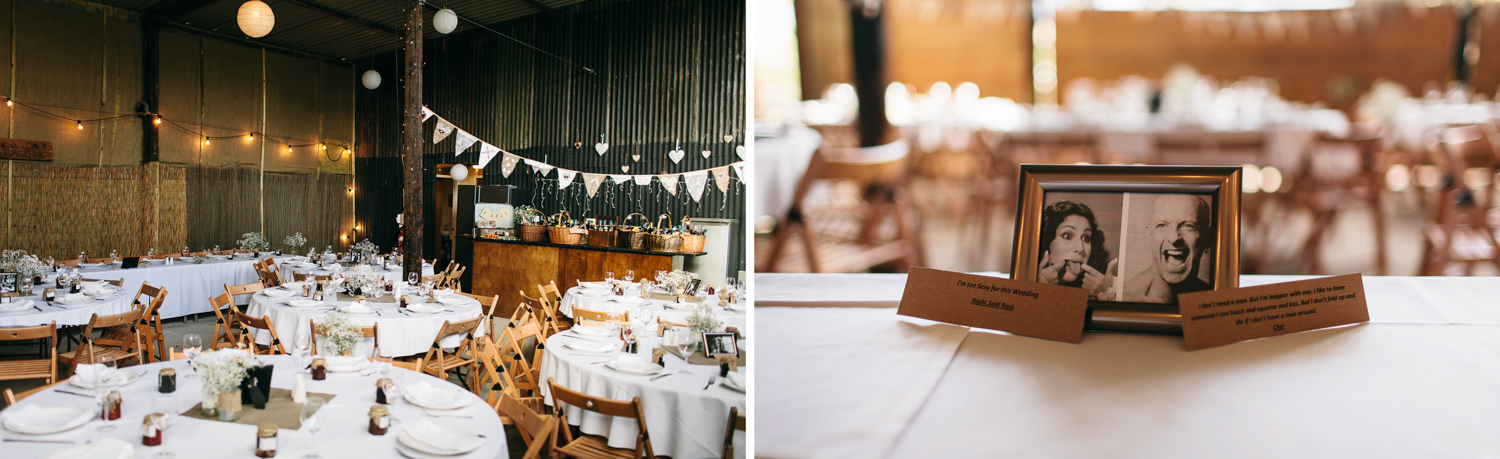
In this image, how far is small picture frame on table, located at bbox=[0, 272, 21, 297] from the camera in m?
4.61

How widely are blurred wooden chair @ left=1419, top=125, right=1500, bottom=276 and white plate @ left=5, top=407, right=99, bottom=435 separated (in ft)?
10.6

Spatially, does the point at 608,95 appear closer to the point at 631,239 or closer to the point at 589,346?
the point at 631,239

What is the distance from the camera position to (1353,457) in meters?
0.49

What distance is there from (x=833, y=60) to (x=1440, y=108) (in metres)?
1.01

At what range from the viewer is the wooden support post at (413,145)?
689cm

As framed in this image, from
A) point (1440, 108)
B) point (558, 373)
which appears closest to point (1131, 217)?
point (1440, 108)

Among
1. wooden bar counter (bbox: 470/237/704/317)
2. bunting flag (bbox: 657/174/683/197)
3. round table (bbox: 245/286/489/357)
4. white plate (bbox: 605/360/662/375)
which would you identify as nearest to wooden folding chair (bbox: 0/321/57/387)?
round table (bbox: 245/286/489/357)

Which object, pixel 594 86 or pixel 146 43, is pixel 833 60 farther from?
pixel 146 43

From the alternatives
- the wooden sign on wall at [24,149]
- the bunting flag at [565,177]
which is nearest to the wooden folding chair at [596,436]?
the bunting flag at [565,177]

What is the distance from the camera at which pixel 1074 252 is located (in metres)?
0.86

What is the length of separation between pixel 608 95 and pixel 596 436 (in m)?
7.74

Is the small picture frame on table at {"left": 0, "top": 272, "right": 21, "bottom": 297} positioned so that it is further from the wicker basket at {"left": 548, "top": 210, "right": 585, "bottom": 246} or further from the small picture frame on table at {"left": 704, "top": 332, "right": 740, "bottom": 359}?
the small picture frame on table at {"left": 704, "top": 332, "right": 740, "bottom": 359}

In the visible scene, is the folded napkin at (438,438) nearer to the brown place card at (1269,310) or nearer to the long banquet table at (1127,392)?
the long banquet table at (1127,392)

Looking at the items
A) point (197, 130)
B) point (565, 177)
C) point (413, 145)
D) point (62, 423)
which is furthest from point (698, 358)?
point (197, 130)
